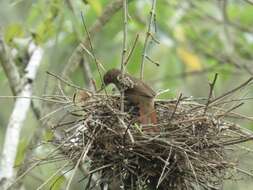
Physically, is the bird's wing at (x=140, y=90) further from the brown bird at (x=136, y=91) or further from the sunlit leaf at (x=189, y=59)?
the sunlit leaf at (x=189, y=59)

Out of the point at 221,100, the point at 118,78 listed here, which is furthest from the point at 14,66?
the point at 221,100

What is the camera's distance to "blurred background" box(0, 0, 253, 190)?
4891mm

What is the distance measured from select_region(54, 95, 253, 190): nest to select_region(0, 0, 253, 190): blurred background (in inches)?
9.1

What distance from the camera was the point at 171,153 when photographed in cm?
351

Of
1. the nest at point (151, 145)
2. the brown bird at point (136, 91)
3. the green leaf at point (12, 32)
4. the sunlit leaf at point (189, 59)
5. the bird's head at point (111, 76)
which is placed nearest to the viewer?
the nest at point (151, 145)

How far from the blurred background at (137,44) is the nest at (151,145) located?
0.23 m

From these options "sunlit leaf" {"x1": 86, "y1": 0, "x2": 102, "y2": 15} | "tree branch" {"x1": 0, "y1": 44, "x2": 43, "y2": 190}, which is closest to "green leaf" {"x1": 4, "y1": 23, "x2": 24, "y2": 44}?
"tree branch" {"x1": 0, "y1": 44, "x2": 43, "y2": 190}

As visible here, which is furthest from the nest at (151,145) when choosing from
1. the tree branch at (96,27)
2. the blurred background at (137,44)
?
the tree branch at (96,27)

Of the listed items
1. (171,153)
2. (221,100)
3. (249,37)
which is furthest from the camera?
(249,37)

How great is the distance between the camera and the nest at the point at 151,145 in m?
3.51

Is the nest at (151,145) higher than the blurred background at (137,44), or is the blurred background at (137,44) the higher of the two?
the blurred background at (137,44)

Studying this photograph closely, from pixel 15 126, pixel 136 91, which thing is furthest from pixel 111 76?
pixel 15 126

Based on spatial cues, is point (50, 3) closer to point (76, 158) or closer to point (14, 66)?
point (14, 66)

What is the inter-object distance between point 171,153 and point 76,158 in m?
0.42
